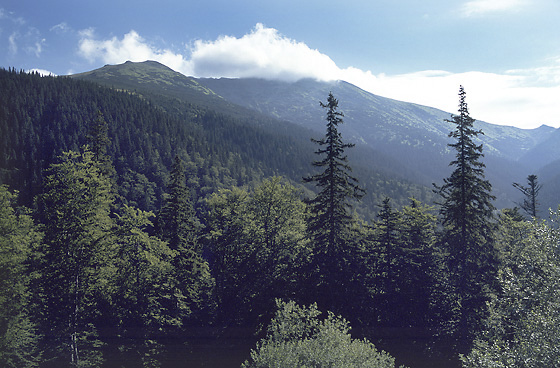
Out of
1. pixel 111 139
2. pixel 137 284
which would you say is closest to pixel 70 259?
pixel 137 284

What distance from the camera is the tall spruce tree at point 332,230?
1160 inches

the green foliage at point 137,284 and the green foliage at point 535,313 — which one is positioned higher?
the green foliage at point 535,313

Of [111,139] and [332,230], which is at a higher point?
[111,139]

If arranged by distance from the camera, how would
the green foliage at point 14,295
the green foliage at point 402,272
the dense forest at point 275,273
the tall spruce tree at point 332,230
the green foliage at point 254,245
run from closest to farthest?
the dense forest at point 275,273
the green foliage at point 14,295
the tall spruce tree at point 332,230
the green foliage at point 254,245
the green foliage at point 402,272

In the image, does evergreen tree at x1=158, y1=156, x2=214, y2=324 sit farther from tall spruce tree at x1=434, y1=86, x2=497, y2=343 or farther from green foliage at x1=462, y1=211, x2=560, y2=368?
green foliage at x1=462, y1=211, x2=560, y2=368

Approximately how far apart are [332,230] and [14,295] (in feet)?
76.6

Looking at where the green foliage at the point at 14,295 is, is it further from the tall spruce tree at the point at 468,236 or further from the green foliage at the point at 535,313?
the tall spruce tree at the point at 468,236

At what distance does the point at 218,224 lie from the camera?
37.8 meters

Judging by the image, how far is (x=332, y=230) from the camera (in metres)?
30.5

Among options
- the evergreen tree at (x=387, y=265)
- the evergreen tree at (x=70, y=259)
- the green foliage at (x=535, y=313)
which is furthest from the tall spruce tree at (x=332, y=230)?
the evergreen tree at (x=70, y=259)

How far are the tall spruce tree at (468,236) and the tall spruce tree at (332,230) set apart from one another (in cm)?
791

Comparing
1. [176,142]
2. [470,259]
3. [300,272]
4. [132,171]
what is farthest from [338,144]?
[176,142]

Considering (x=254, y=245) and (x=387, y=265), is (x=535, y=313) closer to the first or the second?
(x=387, y=265)

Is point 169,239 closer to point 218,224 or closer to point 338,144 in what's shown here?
point 218,224
